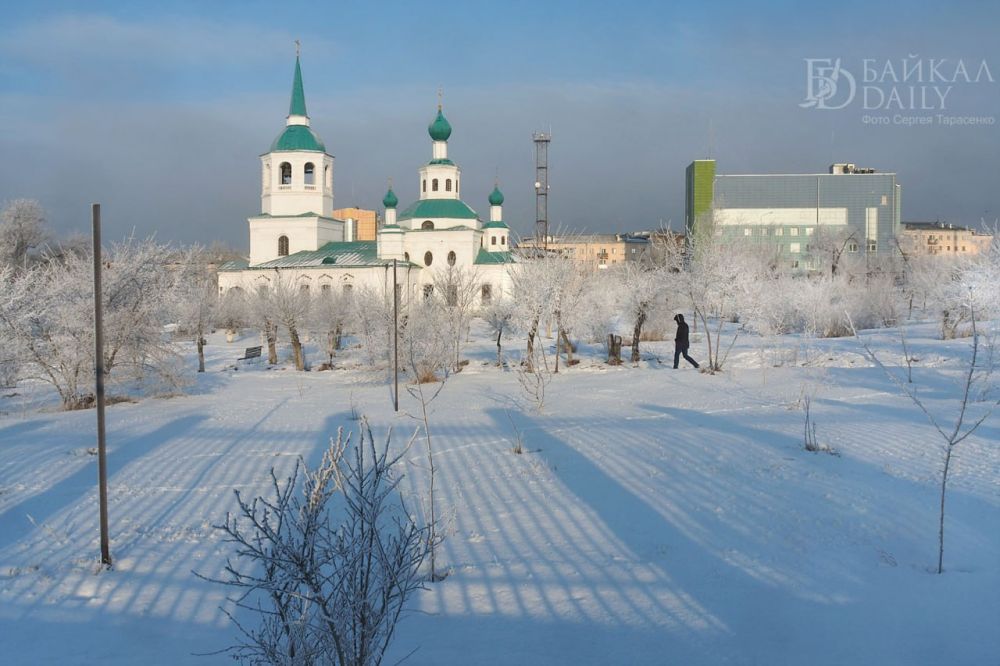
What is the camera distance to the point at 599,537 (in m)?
6.27

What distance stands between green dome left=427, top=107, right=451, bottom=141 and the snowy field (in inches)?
1480

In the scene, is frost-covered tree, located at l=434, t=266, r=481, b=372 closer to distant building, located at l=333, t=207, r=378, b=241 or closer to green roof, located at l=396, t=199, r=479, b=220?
green roof, located at l=396, t=199, r=479, b=220

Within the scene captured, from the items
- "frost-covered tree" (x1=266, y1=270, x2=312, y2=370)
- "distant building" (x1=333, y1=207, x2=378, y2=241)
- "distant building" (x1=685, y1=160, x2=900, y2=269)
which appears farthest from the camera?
"distant building" (x1=333, y1=207, x2=378, y2=241)

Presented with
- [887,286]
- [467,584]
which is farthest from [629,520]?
[887,286]

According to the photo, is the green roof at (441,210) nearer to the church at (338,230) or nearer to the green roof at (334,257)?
the church at (338,230)

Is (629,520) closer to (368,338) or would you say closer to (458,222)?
(368,338)

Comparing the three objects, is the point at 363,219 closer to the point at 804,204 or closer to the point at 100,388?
the point at 804,204

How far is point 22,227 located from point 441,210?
23.4 m

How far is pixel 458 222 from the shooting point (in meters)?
46.4

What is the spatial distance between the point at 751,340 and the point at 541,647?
2354cm

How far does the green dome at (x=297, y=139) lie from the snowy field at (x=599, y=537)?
34.3m

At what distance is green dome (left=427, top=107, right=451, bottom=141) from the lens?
155 feet

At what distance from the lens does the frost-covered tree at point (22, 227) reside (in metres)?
41.2

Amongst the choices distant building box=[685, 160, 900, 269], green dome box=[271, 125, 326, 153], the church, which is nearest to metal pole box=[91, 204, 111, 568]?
the church
